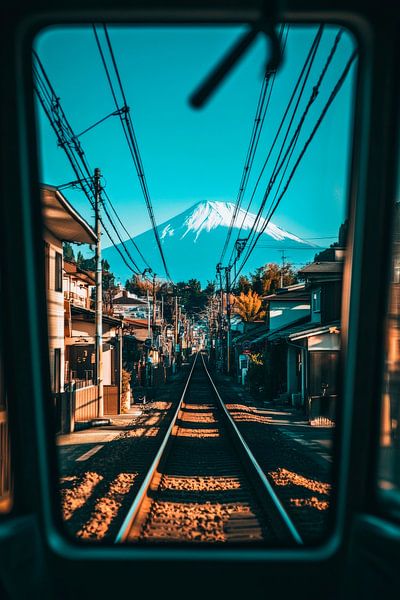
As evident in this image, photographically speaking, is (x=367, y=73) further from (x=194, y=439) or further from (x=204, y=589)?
(x=194, y=439)

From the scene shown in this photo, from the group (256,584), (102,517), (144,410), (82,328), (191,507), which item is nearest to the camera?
(256,584)

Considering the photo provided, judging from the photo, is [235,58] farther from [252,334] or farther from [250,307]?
[250,307]

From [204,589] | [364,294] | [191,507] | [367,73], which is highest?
[367,73]

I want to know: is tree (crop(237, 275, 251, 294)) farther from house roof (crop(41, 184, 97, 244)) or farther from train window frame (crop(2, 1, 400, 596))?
train window frame (crop(2, 1, 400, 596))

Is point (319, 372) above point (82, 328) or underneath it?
underneath

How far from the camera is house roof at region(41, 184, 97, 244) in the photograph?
13.1 meters

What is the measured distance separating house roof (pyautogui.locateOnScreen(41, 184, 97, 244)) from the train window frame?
965 cm

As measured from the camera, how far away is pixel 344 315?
287cm

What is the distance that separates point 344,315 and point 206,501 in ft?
17.5

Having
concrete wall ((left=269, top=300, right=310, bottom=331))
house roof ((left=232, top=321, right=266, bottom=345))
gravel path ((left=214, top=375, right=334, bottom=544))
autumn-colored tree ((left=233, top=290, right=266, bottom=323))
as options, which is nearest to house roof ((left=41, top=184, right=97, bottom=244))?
gravel path ((left=214, top=375, right=334, bottom=544))

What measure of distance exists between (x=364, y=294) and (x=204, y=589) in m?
1.49

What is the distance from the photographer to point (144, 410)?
2098cm

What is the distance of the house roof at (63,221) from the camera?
13148 mm

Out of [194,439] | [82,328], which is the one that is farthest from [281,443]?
[82,328]
